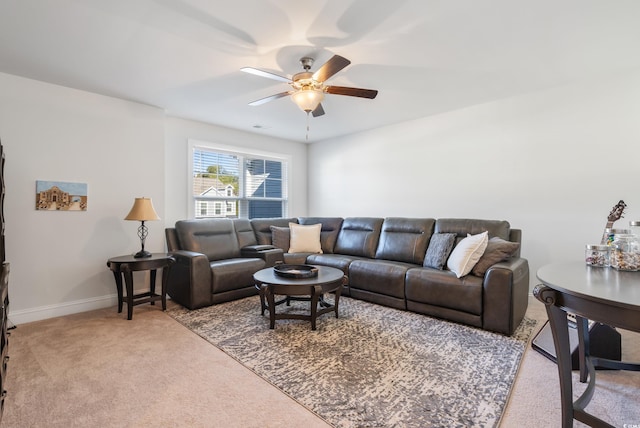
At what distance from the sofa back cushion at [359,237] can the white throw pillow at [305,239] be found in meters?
0.32

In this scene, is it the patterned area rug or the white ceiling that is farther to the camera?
the white ceiling

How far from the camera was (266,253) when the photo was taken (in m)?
4.19

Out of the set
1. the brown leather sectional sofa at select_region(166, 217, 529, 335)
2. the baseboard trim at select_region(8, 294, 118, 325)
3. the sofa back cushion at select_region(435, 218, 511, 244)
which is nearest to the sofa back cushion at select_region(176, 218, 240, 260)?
the brown leather sectional sofa at select_region(166, 217, 529, 335)

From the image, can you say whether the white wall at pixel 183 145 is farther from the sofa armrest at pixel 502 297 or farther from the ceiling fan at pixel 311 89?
the sofa armrest at pixel 502 297

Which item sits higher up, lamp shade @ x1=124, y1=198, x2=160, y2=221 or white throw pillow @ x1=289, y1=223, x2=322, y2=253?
lamp shade @ x1=124, y1=198, x2=160, y2=221

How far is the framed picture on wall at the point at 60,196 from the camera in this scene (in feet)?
10.5

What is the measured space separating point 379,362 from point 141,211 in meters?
2.88

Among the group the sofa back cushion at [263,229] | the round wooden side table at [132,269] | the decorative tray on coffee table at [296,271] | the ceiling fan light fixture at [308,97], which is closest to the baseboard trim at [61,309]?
the round wooden side table at [132,269]

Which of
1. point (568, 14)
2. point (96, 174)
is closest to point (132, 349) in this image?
point (96, 174)

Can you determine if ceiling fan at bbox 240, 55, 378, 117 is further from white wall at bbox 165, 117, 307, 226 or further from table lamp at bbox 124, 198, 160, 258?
white wall at bbox 165, 117, 307, 226

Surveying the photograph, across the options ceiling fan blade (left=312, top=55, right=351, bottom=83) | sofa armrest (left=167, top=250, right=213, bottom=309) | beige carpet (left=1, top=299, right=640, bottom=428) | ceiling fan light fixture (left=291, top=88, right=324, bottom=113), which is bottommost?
beige carpet (left=1, top=299, right=640, bottom=428)

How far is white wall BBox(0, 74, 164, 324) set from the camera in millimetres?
Answer: 3064

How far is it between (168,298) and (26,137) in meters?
2.25

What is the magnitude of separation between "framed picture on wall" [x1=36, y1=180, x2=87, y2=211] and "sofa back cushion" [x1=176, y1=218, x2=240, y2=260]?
1060 mm
